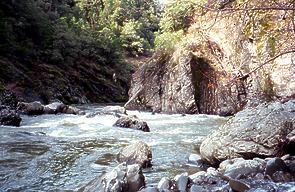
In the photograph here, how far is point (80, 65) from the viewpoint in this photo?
78.8ft

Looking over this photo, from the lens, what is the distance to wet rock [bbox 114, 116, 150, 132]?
9.21 metres

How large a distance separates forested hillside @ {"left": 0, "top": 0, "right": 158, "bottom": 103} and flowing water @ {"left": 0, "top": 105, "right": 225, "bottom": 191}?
646 centimetres

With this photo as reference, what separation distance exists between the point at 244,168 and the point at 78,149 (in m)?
3.33

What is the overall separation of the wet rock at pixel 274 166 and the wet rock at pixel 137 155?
173 centimetres

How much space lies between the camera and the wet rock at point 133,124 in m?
9.21

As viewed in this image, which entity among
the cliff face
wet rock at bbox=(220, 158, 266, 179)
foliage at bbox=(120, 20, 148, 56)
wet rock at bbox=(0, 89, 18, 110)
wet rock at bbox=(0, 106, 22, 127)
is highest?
foliage at bbox=(120, 20, 148, 56)

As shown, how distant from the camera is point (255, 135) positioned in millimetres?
5445

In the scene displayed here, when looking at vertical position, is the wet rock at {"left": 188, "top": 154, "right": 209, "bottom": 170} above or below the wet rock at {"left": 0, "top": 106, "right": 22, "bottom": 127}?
below

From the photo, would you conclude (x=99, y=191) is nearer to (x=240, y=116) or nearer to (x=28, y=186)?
(x=28, y=186)

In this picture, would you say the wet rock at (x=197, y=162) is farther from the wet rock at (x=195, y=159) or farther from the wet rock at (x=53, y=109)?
→ the wet rock at (x=53, y=109)

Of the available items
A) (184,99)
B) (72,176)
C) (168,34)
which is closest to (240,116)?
(72,176)

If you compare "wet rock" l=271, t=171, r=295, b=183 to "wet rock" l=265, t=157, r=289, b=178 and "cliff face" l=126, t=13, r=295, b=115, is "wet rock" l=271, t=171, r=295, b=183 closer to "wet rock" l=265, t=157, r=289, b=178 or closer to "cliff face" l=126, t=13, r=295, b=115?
"wet rock" l=265, t=157, r=289, b=178

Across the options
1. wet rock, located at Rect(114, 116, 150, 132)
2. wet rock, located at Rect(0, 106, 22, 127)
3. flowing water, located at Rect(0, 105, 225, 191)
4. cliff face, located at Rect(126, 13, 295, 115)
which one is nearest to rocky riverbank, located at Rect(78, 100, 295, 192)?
flowing water, located at Rect(0, 105, 225, 191)

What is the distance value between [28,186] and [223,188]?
2361 millimetres
